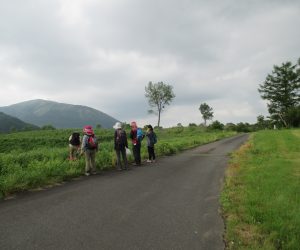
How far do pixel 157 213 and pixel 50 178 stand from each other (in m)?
5.39

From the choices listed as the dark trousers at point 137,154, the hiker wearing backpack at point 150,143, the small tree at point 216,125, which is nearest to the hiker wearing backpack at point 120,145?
the dark trousers at point 137,154

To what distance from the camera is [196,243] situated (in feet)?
17.2

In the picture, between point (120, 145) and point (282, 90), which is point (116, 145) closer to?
point (120, 145)

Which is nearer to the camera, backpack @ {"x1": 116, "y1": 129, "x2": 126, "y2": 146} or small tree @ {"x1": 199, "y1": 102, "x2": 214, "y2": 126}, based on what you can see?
backpack @ {"x1": 116, "y1": 129, "x2": 126, "y2": 146}

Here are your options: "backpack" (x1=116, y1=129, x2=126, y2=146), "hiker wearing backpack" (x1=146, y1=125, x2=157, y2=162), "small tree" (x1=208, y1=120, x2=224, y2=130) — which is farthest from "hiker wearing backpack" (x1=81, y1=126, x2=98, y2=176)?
"small tree" (x1=208, y1=120, x2=224, y2=130)

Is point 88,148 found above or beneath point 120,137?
beneath

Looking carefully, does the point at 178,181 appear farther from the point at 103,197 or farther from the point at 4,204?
the point at 4,204

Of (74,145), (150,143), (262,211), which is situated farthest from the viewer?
(150,143)

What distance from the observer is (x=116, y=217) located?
659cm

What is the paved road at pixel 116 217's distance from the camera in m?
5.24

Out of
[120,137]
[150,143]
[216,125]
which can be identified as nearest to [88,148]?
[120,137]

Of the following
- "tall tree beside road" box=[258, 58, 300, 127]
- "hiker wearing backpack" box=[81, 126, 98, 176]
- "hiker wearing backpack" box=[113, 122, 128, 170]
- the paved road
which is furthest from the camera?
"tall tree beside road" box=[258, 58, 300, 127]

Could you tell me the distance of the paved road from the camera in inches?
206

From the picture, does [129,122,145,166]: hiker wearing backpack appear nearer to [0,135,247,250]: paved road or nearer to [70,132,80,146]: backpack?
[70,132,80,146]: backpack
